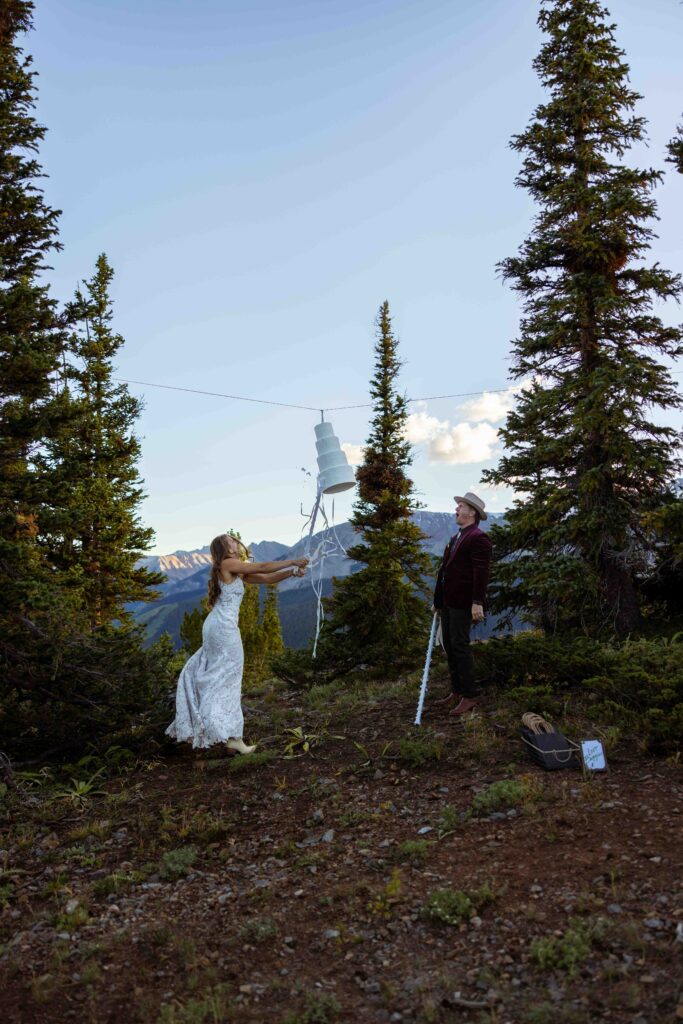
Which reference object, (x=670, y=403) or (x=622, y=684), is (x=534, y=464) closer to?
(x=670, y=403)

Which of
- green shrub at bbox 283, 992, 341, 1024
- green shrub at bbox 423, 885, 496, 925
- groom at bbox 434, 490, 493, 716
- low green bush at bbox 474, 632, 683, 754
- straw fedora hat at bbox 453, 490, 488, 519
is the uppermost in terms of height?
straw fedora hat at bbox 453, 490, 488, 519

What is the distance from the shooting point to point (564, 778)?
688 cm

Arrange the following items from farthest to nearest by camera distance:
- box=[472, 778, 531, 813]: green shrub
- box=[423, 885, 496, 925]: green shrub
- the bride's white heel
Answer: the bride's white heel
box=[472, 778, 531, 813]: green shrub
box=[423, 885, 496, 925]: green shrub

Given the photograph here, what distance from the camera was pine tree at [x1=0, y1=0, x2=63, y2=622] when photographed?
9258mm

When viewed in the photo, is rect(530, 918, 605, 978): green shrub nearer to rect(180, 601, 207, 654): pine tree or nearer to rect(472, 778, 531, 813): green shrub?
rect(472, 778, 531, 813): green shrub

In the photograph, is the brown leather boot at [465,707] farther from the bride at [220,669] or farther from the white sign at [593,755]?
the bride at [220,669]

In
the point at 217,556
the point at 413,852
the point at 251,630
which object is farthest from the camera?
the point at 251,630

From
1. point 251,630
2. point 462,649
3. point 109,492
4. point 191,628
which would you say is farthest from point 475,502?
point 251,630

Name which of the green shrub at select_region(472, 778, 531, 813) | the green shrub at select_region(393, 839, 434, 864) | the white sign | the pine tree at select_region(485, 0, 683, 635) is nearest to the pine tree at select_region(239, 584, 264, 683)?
the pine tree at select_region(485, 0, 683, 635)

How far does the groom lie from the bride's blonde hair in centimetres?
286

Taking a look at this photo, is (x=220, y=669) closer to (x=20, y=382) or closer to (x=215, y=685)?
(x=215, y=685)

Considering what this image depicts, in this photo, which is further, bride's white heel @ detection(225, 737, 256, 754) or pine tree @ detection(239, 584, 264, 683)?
pine tree @ detection(239, 584, 264, 683)

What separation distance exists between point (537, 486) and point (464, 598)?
18.0 ft

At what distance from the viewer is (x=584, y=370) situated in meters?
14.2
